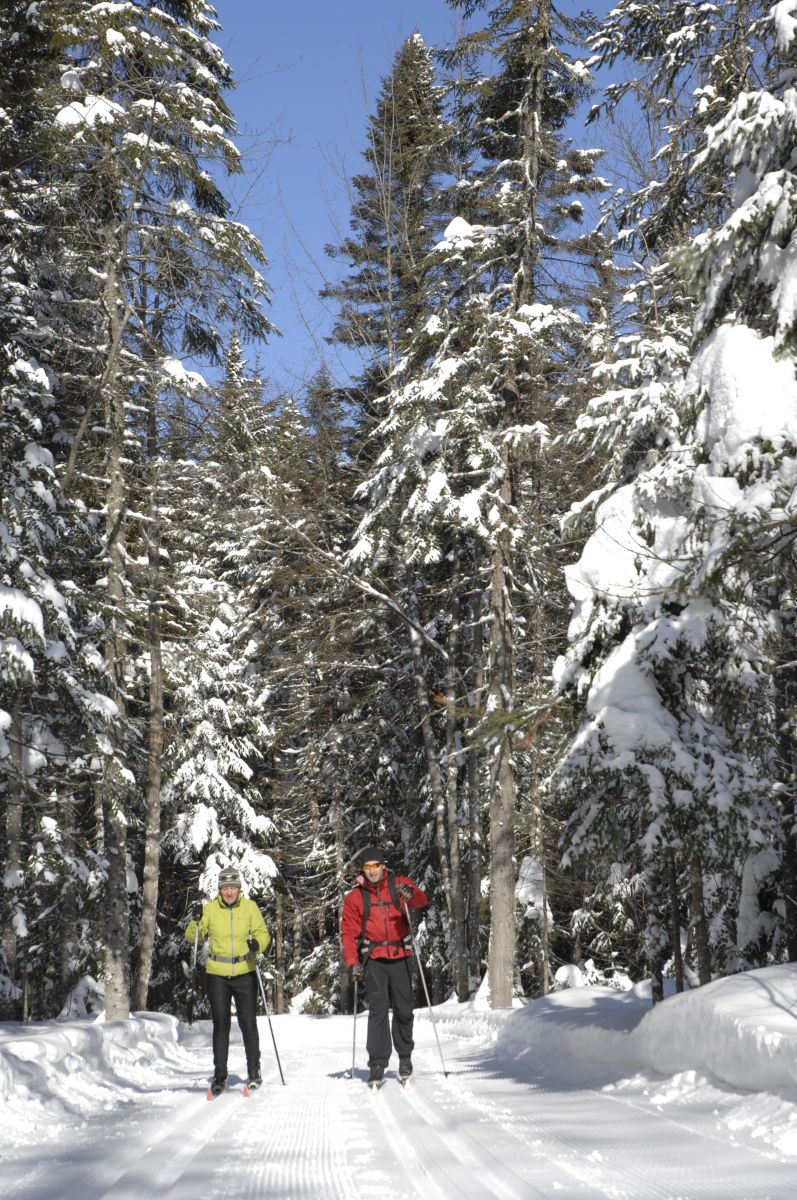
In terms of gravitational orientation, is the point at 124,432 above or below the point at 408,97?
below

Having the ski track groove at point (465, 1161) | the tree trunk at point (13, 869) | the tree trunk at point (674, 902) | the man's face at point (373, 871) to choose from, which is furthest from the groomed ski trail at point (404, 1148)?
the tree trunk at point (13, 869)

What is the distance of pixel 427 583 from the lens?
78.9ft

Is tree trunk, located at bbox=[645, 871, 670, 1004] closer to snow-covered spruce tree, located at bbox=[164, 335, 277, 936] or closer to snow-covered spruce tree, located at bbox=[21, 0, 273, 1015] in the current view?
snow-covered spruce tree, located at bbox=[21, 0, 273, 1015]

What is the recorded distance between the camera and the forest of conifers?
937 centimetres

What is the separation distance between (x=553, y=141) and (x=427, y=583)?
30.5ft

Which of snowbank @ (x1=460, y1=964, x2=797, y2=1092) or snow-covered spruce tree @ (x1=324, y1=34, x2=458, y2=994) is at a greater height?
snow-covered spruce tree @ (x1=324, y1=34, x2=458, y2=994)

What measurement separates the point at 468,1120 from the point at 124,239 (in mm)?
13696

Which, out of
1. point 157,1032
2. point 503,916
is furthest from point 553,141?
point 157,1032

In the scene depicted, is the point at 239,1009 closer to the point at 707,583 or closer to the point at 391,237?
the point at 707,583

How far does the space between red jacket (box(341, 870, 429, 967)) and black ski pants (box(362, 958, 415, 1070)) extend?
0.10 meters

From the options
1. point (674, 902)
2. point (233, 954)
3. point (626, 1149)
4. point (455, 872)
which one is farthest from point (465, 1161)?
point (455, 872)

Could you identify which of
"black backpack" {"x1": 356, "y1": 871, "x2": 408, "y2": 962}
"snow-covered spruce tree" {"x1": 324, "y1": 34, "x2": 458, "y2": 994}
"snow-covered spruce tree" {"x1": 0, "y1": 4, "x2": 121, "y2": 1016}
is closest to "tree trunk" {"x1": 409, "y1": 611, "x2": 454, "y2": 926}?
"snow-covered spruce tree" {"x1": 324, "y1": 34, "x2": 458, "y2": 994}

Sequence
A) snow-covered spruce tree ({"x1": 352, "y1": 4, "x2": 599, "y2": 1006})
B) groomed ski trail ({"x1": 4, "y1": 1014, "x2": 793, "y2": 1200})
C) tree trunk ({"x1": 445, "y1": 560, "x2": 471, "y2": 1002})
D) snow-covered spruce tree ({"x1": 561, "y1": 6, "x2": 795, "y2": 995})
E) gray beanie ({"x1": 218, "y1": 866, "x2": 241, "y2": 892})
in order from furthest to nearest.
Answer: tree trunk ({"x1": 445, "y1": 560, "x2": 471, "y2": 1002}) < snow-covered spruce tree ({"x1": 352, "y1": 4, "x2": 599, "y2": 1006}) < gray beanie ({"x1": 218, "y1": 866, "x2": 241, "y2": 892}) < snow-covered spruce tree ({"x1": 561, "y1": 6, "x2": 795, "y2": 995}) < groomed ski trail ({"x1": 4, "y1": 1014, "x2": 793, "y2": 1200})

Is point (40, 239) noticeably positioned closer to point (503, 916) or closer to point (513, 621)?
point (513, 621)
